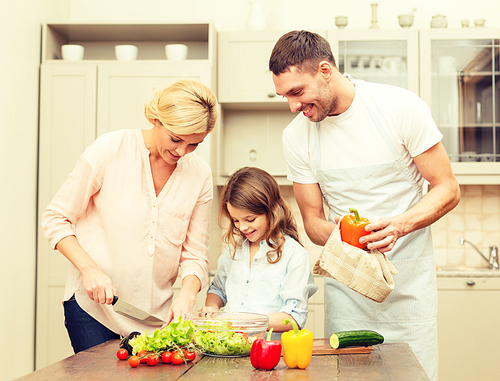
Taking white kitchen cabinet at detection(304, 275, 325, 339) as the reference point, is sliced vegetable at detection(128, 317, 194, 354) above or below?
above

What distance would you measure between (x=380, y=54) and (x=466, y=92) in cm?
60

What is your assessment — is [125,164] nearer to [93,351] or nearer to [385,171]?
[93,351]

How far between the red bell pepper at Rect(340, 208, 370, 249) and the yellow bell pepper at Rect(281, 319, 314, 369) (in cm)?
30

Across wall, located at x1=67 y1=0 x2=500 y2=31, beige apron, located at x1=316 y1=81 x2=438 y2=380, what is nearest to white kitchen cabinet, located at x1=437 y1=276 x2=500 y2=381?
beige apron, located at x1=316 y1=81 x2=438 y2=380

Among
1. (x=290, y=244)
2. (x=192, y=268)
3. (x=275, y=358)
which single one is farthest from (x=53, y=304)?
(x=275, y=358)

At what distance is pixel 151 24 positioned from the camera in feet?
10.4

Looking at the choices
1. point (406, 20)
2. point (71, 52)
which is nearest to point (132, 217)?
point (71, 52)

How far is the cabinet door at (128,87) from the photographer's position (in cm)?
307

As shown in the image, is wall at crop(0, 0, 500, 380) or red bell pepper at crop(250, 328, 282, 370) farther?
wall at crop(0, 0, 500, 380)

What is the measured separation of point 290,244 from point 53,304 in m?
1.87

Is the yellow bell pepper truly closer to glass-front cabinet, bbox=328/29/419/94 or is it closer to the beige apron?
the beige apron

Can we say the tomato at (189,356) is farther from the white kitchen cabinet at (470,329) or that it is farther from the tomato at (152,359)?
the white kitchen cabinet at (470,329)

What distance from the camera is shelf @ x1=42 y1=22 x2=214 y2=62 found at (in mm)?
3166

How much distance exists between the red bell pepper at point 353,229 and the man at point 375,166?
198mm
